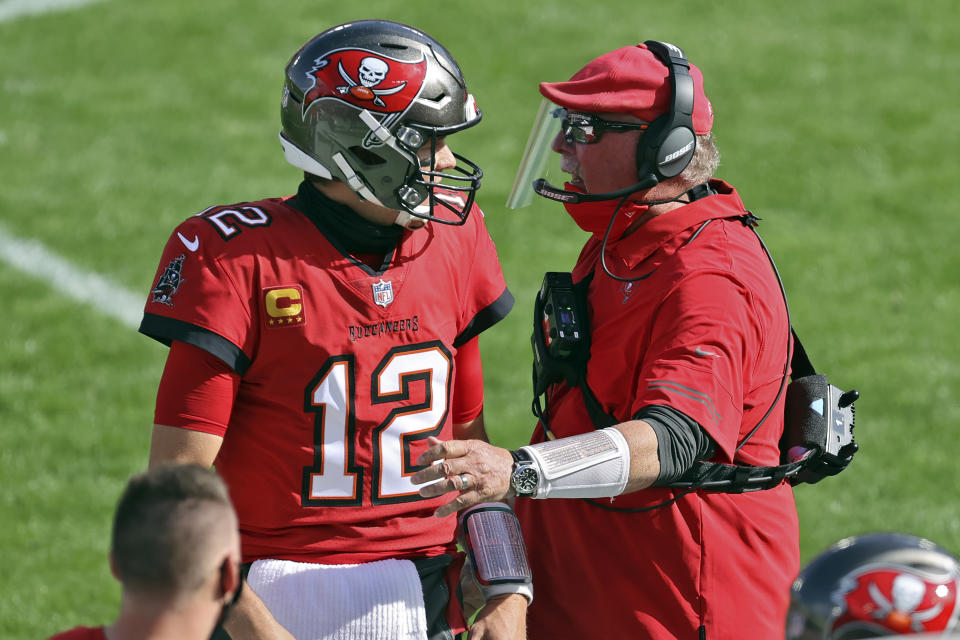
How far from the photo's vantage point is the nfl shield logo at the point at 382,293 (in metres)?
3.87

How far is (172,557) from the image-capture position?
271 centimetres

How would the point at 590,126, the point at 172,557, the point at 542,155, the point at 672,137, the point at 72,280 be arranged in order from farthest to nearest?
the point at 72,280
the point at 542,155
the point at 590,126
the point at 672,137
the point at 172,557

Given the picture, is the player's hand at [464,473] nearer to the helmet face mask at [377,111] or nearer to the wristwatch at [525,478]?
the wristwatch at [525,478]

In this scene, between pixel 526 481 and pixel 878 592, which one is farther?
pixel 526 481

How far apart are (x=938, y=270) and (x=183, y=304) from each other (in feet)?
25.8

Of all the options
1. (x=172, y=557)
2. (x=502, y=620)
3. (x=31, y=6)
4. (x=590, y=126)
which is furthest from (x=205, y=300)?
(x=31, y=6)

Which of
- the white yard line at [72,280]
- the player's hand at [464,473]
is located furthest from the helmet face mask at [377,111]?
the white yard line at [72,280]

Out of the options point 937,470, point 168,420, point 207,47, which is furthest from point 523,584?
point 207,47

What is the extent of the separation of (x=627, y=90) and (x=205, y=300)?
5.03 ft

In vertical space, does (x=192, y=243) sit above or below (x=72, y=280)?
above

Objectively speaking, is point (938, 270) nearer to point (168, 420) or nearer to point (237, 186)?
point (237, 186)

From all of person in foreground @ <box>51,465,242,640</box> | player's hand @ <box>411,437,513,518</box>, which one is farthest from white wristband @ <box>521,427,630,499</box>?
person in foreground @ <box>51,465,242,640</box>

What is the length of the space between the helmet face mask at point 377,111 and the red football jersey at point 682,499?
701mm

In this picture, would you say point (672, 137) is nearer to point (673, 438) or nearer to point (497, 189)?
point (673, 438)
